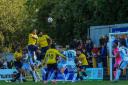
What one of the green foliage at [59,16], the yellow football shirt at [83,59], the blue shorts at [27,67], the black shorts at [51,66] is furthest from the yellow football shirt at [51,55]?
the green foliage at [59,16]

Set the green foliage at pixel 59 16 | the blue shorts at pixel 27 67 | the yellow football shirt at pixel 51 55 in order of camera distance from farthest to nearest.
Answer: the green foliage at pixel 59 16 < the blue shorts at pixel 27 67 < the yellow football shirt at pixel 51 55

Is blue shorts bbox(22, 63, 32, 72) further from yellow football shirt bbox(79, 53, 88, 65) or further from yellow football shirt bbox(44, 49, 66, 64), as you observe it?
yellow football shirt bbox(44, 49, 66, 64)

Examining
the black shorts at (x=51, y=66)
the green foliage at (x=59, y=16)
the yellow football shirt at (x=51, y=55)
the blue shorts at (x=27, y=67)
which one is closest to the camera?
the yellow football shirt at (x=51, y=55)

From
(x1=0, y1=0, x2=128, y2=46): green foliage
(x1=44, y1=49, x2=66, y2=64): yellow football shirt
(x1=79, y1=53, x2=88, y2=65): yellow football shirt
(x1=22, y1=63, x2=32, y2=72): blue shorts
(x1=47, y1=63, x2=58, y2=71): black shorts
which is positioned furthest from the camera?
(x1=0, y1=0, x2=128, y2=46): green foliage

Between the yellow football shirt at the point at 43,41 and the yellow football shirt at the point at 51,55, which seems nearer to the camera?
the yellow football shirt at the point at 51,55

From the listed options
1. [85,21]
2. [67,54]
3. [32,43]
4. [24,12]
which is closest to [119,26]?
[67,54]

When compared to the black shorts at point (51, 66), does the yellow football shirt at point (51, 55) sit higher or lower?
higher

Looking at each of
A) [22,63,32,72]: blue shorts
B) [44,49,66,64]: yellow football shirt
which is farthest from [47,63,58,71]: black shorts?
[22,63,32,72]: blue shorts

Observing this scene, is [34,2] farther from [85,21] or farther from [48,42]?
[48,42]

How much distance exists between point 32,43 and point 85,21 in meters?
20.9

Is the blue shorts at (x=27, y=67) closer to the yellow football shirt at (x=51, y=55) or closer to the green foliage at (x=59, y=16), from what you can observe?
the yellow football shirt at (x=51, y=55)

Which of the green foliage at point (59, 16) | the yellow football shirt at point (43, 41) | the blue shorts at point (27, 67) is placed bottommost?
the blue shorts at point (27, 67)

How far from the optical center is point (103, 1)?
42.6 metres

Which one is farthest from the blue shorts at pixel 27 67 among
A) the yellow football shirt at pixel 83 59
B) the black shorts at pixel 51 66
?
the black shorts at pixel 51 66
